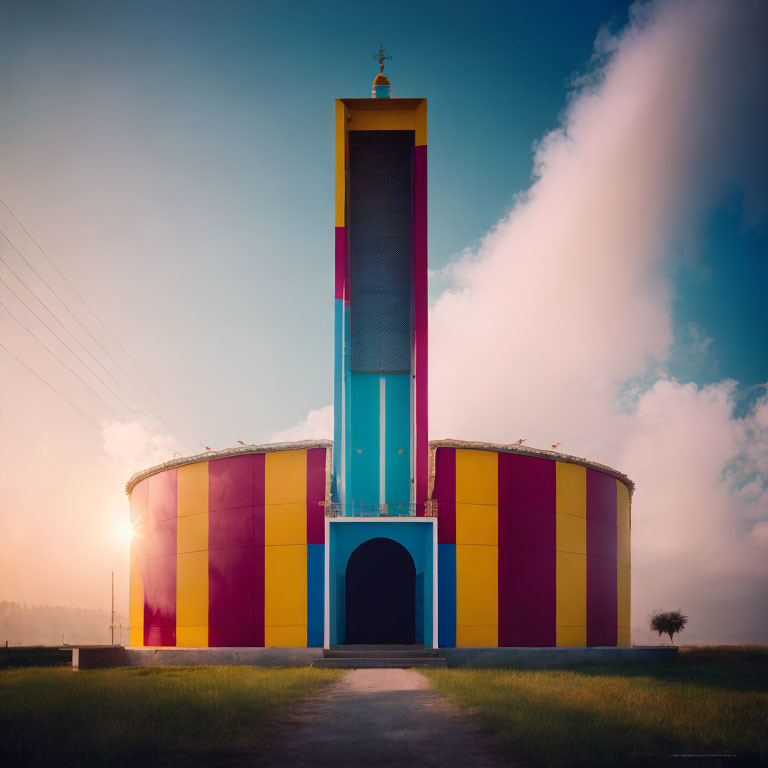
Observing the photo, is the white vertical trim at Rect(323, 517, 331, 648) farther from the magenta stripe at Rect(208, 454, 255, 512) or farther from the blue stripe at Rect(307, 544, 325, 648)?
the magenta stripe at Rect(208, 454, 255, 512)

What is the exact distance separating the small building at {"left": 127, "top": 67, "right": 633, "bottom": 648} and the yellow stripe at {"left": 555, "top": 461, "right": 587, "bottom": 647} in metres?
0.06

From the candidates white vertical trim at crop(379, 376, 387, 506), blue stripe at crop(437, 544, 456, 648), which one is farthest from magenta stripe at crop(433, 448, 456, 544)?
white vertical trim at crop(379, 376, 387, 506)

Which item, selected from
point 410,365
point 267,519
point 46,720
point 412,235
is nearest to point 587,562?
point 410,365

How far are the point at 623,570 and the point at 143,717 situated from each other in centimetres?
2204

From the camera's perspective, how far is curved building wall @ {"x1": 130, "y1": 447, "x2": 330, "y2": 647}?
70.6 feet

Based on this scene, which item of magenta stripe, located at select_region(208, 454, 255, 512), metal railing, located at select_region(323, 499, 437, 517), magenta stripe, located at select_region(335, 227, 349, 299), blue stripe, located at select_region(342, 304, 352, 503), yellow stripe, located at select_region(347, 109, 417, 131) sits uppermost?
yellow stripe, located at select_region(347, 109, 417, 131)

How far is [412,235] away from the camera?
2494 cm

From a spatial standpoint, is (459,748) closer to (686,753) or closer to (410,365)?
(686,753)

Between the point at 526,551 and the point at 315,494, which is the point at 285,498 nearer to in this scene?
the point at 315,494

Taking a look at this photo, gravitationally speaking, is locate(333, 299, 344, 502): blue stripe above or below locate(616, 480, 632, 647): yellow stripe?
above

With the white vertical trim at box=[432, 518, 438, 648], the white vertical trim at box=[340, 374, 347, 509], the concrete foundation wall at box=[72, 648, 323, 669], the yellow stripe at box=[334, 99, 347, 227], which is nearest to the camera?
the concrete foundation wall at box=[72, 648, 323, 669]

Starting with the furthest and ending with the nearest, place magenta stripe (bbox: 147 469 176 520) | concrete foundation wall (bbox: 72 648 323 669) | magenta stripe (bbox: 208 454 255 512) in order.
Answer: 1. magenta stripe (bbox: 147 469 176 520)
2. magenta stripe (bbox: 208 454 255 512)
3. concrete foundation wall (bbox: 72 648 323 669)

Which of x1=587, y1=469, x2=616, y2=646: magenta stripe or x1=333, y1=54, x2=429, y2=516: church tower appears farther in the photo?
x1=587, y1=469, x2=616, y2=646: magenta stripe

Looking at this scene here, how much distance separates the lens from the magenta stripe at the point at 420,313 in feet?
73.6
